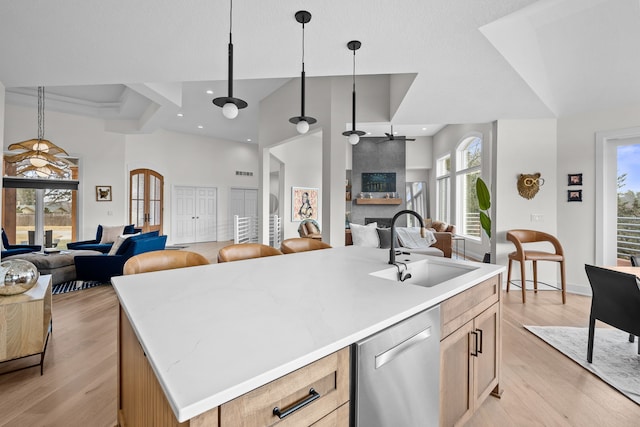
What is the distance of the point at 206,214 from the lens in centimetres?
966

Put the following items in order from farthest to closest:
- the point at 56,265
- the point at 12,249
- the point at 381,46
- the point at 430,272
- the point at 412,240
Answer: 1. the point at 412,240
2. the point at 12,249
3. the point at 56,265
4. the point at 381,46
5. the point at 430,272

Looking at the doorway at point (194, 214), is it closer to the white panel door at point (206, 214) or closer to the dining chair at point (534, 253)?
the white panel door at point (206, 214)

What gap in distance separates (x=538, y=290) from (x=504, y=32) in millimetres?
3486

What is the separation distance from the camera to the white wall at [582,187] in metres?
3.96

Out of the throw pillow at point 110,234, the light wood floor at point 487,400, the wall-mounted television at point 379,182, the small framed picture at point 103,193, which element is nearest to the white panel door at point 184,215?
the small framed picture at point 103,193

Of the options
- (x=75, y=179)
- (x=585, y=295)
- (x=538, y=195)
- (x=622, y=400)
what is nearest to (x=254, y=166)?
(x=75, y=179)

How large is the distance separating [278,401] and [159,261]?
1.35 meters

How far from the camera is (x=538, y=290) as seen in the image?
165 inches

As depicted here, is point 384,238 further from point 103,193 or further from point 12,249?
point 103,193

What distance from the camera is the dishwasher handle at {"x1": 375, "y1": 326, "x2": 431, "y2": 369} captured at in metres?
0.93

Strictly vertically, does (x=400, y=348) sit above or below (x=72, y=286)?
above

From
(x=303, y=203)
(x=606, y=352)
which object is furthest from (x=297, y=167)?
(x=606, y=352)

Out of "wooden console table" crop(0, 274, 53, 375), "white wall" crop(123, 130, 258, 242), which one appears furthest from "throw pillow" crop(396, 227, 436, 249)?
"white wall" crop(123, 130, 258, 242)

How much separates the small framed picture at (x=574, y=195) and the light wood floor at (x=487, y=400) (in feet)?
7.59
